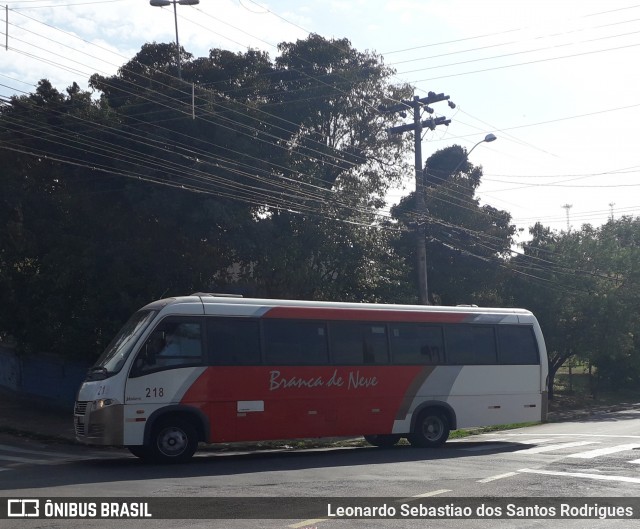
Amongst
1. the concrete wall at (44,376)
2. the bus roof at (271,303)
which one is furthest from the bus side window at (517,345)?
the concrete wall at (44,376)

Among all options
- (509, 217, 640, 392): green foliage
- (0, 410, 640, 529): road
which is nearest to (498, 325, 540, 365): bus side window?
(0, 410, 640, 529): road

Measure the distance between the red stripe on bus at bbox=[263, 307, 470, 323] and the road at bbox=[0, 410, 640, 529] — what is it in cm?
286

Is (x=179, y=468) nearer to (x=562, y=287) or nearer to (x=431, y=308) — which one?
(x=431, y=308)

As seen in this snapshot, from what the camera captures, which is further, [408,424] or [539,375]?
[539,375]

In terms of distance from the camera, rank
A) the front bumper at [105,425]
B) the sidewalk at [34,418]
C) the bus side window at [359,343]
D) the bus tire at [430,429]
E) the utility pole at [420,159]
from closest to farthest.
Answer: the front bumper at [105,425] < the bus side window at [359,343] < the bus tire at [430,429] < the sidewalk at [34,418] < the utility pole at [420,159]

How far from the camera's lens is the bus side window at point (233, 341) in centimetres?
1579

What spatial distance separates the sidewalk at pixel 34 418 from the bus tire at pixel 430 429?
28.5 ft

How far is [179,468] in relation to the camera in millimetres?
14250

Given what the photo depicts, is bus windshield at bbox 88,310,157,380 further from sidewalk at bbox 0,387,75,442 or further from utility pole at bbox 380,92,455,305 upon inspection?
utility pole at bbox 380,92,455,305

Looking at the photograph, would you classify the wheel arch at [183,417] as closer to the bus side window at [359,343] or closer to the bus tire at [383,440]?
the bus side window at [359,343]

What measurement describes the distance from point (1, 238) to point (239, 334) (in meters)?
11.7

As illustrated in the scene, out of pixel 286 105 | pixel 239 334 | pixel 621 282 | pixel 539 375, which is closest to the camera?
pixel 239 334

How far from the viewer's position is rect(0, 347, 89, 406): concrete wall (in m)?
28.2

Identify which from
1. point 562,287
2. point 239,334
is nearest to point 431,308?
point 239,334
